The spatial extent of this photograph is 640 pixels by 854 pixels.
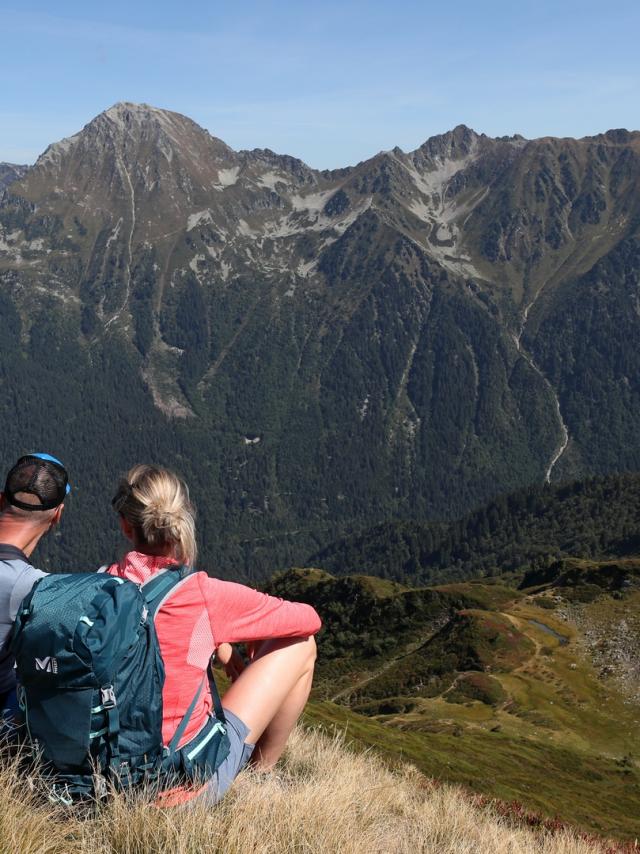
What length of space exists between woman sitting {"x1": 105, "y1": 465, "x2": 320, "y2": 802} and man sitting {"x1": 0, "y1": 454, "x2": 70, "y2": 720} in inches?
29.0

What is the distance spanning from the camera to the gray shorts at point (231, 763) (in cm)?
814

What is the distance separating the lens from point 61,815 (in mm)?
7355

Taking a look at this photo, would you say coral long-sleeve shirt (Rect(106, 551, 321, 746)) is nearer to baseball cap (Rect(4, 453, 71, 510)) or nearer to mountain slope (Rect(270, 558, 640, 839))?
baseball cap (Rect(4, 453, 71, 510))

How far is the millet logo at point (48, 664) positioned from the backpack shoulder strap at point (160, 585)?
3.74 feet

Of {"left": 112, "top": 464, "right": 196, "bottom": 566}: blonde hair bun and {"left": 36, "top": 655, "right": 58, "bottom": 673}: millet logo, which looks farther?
{"left": 112, "top": 464, "right": 196, "bottom": 566}: blonde hair bun

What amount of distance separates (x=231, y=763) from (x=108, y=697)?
2388 mm

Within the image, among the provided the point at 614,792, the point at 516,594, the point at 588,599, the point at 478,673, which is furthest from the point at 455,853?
the point at 516,594

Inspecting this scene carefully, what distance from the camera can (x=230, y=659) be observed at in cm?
1030

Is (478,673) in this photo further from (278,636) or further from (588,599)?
(278,636)

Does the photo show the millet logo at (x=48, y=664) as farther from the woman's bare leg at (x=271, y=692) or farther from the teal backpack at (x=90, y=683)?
the woman's bare leg at (x=271, y=692)

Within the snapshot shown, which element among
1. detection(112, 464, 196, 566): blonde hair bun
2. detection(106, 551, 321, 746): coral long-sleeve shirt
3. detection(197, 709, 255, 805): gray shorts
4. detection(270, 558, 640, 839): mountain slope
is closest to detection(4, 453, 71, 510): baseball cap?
detection(112, 464, 196, 566): blonde hair bun

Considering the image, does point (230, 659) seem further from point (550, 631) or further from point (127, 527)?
point (550, 631)

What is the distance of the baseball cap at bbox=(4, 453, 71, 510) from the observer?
794cm

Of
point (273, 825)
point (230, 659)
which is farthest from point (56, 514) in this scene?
point (273, 825)
